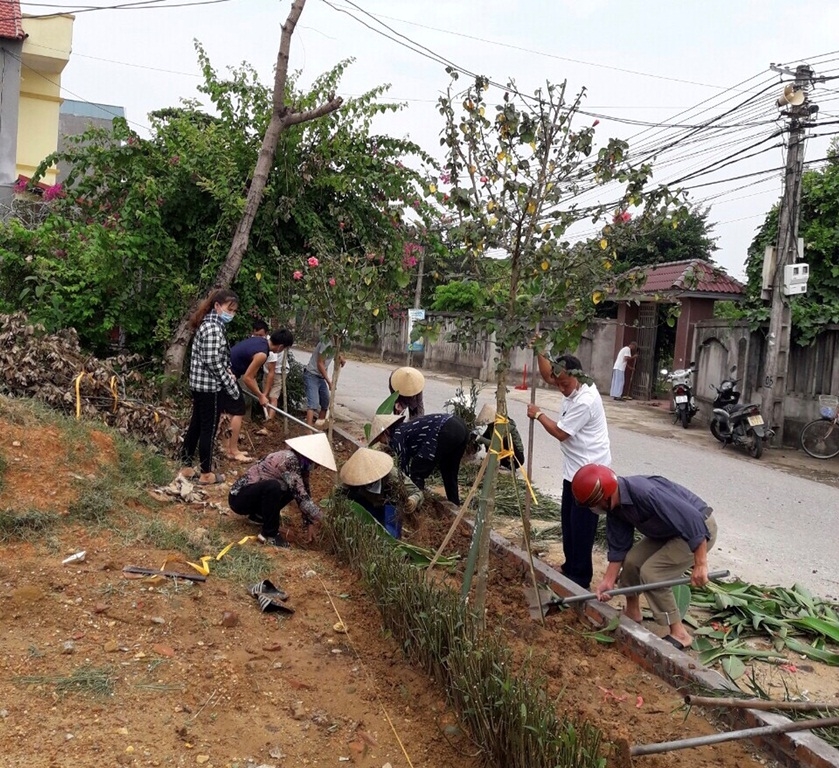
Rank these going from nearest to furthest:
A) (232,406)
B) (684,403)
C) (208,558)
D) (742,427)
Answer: (208,558), (232,406), (742,427), (684,403)

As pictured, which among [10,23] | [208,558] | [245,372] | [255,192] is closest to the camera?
[208,558]

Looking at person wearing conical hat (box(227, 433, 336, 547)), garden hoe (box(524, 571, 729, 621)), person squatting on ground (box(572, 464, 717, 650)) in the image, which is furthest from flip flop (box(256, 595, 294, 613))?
person squatting on ground (box(572, 464, 717, 650))

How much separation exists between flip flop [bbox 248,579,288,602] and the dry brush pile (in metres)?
2.87

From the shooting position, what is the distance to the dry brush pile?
6625mm

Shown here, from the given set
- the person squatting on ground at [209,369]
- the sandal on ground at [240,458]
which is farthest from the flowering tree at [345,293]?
the sandal on ground at [240,458]

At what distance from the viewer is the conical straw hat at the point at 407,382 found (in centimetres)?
683

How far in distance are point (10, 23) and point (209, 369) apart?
45.3ft

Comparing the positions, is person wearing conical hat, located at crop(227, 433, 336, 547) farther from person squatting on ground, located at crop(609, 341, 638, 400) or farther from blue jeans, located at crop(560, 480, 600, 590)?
person squatting on ground, located at crop(609, 341, 638, 400)

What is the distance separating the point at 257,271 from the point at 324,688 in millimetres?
6131

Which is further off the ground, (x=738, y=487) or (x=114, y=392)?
(x=114, y=392)

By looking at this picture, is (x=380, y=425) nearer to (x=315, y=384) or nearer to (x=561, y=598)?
(x=561, y=598)

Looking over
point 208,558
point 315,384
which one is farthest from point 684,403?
point 208,558

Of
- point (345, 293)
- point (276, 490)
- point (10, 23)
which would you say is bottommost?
point (276, 490)

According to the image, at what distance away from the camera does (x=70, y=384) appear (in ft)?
22.5
